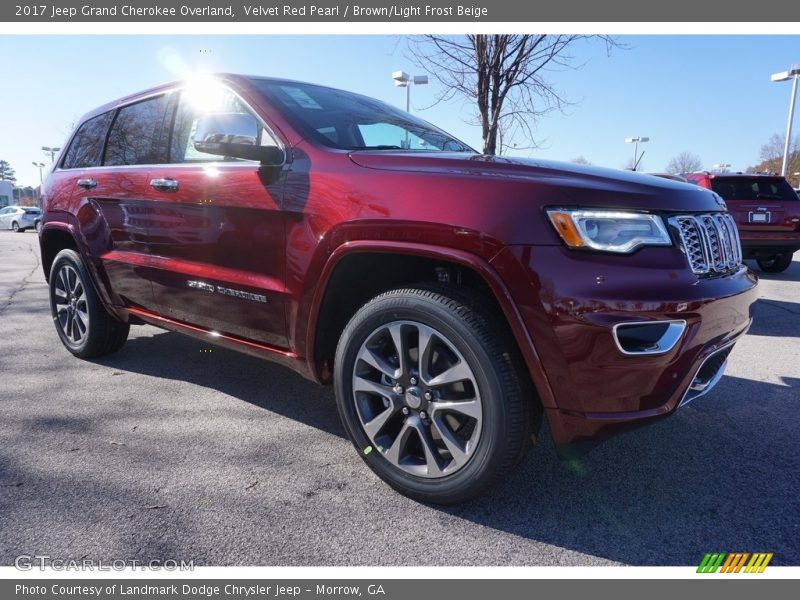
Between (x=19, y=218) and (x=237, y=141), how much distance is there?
113ft

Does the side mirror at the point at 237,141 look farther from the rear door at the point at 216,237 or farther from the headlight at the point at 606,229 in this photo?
the headlight at the point at 606,229

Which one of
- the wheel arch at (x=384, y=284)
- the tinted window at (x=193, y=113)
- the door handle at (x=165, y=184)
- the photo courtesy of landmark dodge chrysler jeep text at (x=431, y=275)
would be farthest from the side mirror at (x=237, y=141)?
the wheel arch at (x=384, y=284)

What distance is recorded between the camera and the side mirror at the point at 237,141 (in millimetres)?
2506

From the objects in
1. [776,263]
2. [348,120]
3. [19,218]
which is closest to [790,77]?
[776,263]

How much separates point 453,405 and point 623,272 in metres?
0.79

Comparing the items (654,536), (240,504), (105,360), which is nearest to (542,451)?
(654,536)

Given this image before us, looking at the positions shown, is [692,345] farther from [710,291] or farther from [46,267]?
[46,267]

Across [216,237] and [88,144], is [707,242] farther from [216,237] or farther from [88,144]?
[88,144]

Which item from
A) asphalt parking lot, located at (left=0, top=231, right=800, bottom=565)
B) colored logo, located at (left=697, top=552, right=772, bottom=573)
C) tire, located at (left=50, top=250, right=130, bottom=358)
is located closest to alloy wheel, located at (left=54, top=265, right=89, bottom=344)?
tire, located at (left=50, top=250, right=130, bottom=358)

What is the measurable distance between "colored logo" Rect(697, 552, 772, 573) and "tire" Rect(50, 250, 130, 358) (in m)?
3.91

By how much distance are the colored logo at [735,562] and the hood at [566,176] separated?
1.25 metres

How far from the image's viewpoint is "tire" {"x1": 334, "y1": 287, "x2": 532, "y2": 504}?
6.66ft

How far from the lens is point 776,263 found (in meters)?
9.54

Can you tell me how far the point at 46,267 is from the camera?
471 centimetres
